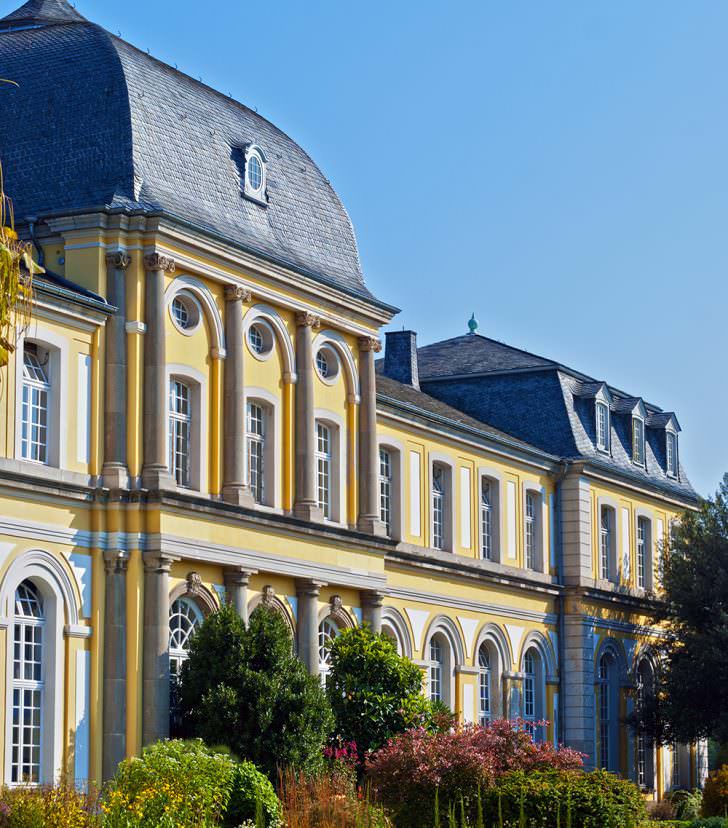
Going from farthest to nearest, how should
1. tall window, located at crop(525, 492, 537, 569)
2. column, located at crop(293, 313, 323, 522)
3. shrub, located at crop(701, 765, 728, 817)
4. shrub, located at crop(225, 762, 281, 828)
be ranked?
tall window, located at crop(525, 492, 537, 569) → shrub, located at crop(701, 765, 728, 817) → column, located at crop(293, 313, 323, 522) → shrub, located at crop(225, 762, 281, 828)

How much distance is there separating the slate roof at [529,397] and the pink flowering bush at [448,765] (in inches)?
992

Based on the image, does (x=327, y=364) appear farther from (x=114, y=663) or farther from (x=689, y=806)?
(x=689, y=806)

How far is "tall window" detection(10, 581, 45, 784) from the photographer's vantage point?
2983 centimetres

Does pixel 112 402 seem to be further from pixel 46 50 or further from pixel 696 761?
pixel 696 761

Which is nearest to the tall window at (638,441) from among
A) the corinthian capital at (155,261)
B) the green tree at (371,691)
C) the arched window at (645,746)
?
the arched window at (645,746)

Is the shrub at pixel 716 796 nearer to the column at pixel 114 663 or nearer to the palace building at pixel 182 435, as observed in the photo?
the palace building at pixel 182 435

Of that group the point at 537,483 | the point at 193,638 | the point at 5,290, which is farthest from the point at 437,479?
the point at 5,290

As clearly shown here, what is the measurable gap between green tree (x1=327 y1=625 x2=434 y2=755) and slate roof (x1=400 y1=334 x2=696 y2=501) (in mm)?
17101

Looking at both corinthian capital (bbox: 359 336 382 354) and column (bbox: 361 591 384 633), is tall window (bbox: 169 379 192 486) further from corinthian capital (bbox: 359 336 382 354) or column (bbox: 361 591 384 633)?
column (bbox: 361 591 384 633)

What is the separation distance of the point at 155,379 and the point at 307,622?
6.60 meters

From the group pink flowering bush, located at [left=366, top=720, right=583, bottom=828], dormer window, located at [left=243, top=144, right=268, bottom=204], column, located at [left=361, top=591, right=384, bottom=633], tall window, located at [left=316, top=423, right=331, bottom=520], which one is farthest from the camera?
column, located at [left=361, top=591, right=384, bottom=633]

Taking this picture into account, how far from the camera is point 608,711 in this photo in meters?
52.4

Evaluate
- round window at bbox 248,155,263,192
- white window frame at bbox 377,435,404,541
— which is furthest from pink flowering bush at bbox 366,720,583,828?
white window frame at bbox 377,435,404,541

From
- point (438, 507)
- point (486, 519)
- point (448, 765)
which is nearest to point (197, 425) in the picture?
point (448, 765)
